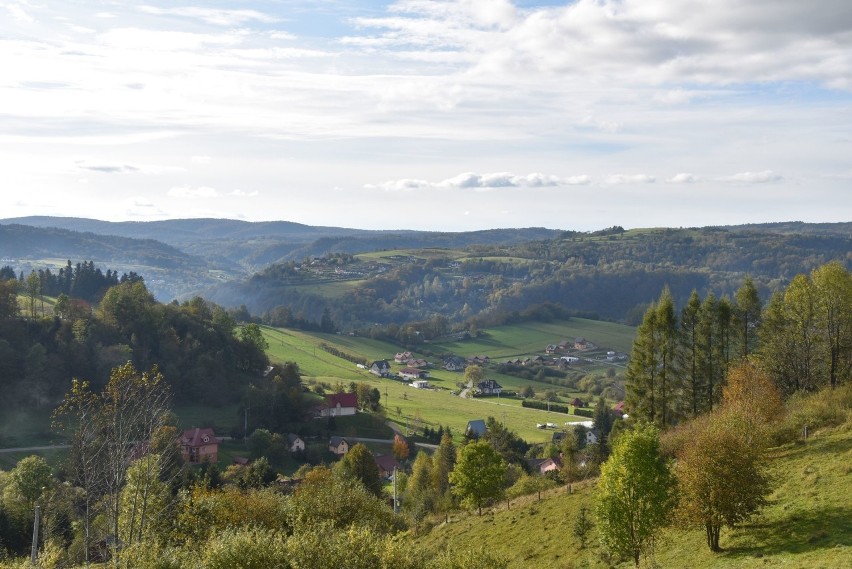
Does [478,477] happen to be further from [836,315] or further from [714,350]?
[836,315]

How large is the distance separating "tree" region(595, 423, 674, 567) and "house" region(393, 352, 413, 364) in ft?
404

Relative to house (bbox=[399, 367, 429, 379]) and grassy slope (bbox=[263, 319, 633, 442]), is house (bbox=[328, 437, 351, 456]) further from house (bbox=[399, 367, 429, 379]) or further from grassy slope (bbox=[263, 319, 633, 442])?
house (bbox=[399, 367, 429, 379])

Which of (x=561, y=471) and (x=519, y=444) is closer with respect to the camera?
(x=561, y=471)

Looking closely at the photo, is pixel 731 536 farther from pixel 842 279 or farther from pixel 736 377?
pixel 842 279

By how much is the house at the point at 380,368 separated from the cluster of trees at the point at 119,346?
29009 millimetres

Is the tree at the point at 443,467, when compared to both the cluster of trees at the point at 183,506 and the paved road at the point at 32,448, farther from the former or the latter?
the paved road at the point at 32,448

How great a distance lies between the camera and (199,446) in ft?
248

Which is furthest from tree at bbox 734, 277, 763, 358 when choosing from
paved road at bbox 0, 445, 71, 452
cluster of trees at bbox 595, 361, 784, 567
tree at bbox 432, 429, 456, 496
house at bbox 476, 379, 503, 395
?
house at bbox 476, 379, 503, 395

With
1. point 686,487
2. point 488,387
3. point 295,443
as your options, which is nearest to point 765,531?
point 686,487

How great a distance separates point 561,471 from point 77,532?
32.9 meters

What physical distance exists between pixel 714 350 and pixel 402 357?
107645mm

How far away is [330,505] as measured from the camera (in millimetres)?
31672

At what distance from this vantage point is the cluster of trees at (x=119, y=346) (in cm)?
8719

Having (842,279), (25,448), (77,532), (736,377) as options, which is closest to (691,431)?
(736,377)
